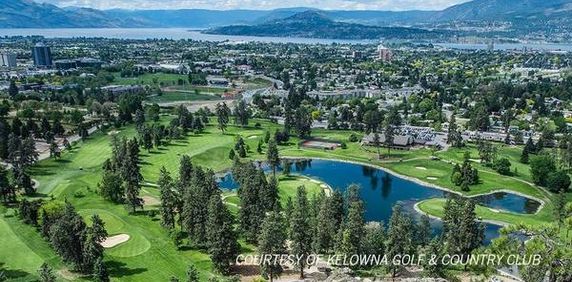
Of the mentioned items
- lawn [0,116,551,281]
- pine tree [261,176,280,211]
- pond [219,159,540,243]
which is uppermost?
pine tree [261,176,280,211]

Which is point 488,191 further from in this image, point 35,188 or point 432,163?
point 35,188

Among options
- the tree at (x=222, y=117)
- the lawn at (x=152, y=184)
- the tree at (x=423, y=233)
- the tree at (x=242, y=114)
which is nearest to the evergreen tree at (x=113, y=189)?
the lawn at (x=152, y=184)

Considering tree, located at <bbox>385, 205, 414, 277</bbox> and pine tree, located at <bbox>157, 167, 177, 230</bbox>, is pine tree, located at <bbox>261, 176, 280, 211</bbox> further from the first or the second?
tree, located at <bbox>385, 205, 414, 277</bbox>

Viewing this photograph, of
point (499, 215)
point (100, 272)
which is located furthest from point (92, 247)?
point (499, 215)

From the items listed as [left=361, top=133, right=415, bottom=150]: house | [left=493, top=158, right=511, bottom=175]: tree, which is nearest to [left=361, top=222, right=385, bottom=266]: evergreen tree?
[left=493, top=158, right=511, bottom=175]: tree

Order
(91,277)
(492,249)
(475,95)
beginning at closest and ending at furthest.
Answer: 1. (492,249)
2. (91,277)
3. (475,95)

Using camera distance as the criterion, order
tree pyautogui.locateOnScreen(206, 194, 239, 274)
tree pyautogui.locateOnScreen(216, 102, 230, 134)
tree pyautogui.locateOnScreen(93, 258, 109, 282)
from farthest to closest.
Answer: tree pyautogui.locateOnScreen(216, 102, 230, 134)
tree pyautogui.locateOnScreen(206, 194, 239, 274)
tree pyautogui.locateOnScreen(93, 258, 109, 282)

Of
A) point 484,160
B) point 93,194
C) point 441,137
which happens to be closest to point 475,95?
point 441,137
